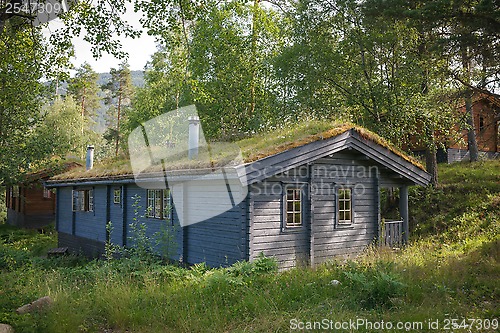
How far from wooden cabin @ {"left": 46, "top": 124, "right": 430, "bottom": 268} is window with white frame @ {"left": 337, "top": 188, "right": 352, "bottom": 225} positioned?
0.03 metres

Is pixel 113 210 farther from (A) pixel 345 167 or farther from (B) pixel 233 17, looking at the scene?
(B) pixel 233 17

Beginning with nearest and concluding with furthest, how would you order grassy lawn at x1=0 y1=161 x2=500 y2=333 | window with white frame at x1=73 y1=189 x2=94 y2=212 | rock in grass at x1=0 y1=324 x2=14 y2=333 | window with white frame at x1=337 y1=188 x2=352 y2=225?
1. rock in grass at x1=0 y1=324 x2=14 y2=333
2. grassy lawn at x1=0 y1=161 x2=500 y2=333
3. window with white frame at x1=337 y1=188 x2=352 y2=225
4. window with white frame at x1=73 y1=189 x2=94 y2=212

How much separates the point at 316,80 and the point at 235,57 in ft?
30.9

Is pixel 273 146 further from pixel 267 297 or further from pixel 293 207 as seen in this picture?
pixel 267 297

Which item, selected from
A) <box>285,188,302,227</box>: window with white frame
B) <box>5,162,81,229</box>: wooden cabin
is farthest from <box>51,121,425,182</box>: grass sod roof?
<box>5,162,81,229</box>: wooden cabin

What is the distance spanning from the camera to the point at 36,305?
25.1 ft

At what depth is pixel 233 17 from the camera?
30500 mm

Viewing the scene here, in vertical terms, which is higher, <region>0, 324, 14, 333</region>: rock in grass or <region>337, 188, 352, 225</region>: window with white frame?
<region>337, 188, 352, 225</region>: window with white frame

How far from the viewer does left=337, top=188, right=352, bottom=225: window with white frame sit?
44.0 feet

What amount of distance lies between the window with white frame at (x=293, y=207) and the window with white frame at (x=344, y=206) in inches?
62.5

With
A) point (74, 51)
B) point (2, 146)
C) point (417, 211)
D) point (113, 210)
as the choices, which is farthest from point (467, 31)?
point (2, 146)

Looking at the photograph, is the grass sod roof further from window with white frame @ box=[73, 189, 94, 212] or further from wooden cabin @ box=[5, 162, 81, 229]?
wooden cabin @ box=[5, 162, 81, 229]

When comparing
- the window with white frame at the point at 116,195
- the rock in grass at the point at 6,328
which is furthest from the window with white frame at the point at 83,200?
the rock in grass at the point at 6,328

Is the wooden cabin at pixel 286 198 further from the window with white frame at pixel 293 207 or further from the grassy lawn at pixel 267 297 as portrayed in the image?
the grassy lawn at pixel 267 297
